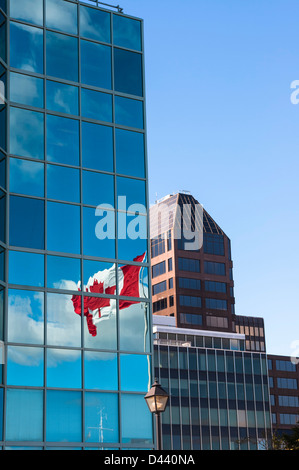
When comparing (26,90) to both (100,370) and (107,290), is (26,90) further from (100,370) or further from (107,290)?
(100,370)

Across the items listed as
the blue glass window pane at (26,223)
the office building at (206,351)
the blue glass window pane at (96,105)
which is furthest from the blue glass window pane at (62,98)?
the office building at (206,351)

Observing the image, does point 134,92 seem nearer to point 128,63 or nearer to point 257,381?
point 128,63

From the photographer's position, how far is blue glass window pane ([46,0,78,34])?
32.4m

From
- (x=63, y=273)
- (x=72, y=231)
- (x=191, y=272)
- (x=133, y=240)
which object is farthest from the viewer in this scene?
(x=191, y=272)

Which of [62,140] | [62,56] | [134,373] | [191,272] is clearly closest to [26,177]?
[62,140]

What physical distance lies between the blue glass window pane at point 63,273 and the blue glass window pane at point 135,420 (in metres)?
4.50

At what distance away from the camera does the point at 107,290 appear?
3055cm

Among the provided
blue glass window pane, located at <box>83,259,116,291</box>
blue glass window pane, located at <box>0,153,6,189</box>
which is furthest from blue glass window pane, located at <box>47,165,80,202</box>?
blue glass window pane, located at <box>83,259,116,291</box>

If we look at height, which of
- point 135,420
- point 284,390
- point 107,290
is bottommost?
point 135,420

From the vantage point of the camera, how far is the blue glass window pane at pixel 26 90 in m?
30.8

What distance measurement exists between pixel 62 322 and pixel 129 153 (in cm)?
763

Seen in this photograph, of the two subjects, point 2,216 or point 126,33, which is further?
point 126,33

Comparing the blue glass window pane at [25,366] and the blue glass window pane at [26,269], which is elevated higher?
the blue glass window pane at [26,269]

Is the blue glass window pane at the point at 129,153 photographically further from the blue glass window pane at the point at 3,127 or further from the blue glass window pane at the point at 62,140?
the blue glass window pane at the point at 3,127
